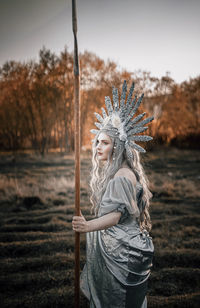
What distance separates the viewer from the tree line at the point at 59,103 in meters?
8.16

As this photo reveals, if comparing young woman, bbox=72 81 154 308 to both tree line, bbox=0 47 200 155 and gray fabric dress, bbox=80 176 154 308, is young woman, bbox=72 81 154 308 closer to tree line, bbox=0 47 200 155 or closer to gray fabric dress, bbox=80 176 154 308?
gray fabric dress, bbox=80 176 154 308

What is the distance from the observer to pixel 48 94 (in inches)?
354

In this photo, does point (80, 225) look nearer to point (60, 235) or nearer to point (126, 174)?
point (126, 174)

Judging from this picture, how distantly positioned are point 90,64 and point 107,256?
762cm

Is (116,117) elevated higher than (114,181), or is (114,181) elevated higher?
(116,117)


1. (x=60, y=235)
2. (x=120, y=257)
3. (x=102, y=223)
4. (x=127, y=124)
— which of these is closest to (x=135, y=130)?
(x=127, y=124)

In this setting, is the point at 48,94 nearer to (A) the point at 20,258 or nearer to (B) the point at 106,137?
(A) the point at 20,258

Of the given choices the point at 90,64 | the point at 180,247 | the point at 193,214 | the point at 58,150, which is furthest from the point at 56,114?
the point at 180,247

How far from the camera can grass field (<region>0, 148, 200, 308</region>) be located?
2791 millimetres

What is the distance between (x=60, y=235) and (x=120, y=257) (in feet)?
9.63

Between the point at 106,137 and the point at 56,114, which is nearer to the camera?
the point at 106,137

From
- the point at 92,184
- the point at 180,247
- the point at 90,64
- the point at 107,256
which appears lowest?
the point at 180,247

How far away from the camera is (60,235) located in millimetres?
4344

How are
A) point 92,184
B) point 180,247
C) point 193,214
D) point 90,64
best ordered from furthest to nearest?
point 90,64, point 193,214, point 180,247, point 92,184
